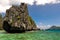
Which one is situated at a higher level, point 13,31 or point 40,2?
point 40,2

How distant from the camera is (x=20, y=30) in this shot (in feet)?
39.9

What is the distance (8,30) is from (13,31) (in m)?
0.25

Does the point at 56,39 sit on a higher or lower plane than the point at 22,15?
→ lower

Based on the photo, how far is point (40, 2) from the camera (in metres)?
7.95

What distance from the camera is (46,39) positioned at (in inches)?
339

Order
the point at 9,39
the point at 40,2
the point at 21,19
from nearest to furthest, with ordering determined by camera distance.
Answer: the point at 40,2 → the point at 9,39 → the point at 21,19

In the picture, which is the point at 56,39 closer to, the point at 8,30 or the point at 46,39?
the point at 46,39

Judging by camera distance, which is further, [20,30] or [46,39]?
[20,30]

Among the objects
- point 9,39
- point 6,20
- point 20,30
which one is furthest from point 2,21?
point 9,39

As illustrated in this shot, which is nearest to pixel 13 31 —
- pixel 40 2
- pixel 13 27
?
pixel 13 27

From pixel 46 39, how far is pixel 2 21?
3.79 m

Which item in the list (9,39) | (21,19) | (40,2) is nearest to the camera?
(40,2)

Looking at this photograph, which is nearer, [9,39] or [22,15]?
[9,39]

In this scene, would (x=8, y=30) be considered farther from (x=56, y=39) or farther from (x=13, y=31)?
(x=56, y=39)
